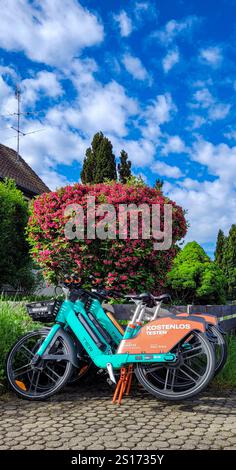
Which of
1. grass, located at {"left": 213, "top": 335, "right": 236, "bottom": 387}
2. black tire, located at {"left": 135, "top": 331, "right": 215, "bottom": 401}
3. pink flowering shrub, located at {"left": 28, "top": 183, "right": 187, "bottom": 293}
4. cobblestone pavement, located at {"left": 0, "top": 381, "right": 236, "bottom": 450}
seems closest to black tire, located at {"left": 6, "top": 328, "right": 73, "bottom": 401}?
cobblestone pavement, located at {"left": 0, "top": 381, "right": 236, "bottom": 450}

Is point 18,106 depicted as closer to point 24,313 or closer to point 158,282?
point 158,282

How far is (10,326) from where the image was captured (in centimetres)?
573

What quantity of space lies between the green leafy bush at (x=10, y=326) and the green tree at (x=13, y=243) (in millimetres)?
6400

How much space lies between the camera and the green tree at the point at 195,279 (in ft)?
41.3

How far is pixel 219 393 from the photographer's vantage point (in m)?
5.52

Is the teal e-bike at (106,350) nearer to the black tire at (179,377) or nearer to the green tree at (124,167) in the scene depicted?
the black tire at (179,377)

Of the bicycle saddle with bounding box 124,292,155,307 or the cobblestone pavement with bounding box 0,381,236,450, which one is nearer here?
the cobblestone pavement with bounding box 0,381,236,450

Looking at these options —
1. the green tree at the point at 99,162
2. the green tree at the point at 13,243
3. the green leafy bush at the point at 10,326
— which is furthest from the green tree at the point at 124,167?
the green leafy bush at the point at 10,326

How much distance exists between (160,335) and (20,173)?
21143 mm

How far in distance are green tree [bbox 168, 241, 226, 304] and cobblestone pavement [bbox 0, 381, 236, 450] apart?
283 inches

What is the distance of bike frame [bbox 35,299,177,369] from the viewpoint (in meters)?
4.86

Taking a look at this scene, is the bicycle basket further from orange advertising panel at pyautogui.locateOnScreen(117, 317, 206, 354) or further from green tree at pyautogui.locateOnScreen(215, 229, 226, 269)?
green tree at pyautogui.locateOnScreen(215, 229, 226, 269)

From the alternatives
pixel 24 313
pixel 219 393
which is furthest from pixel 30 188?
pixel 219 393
